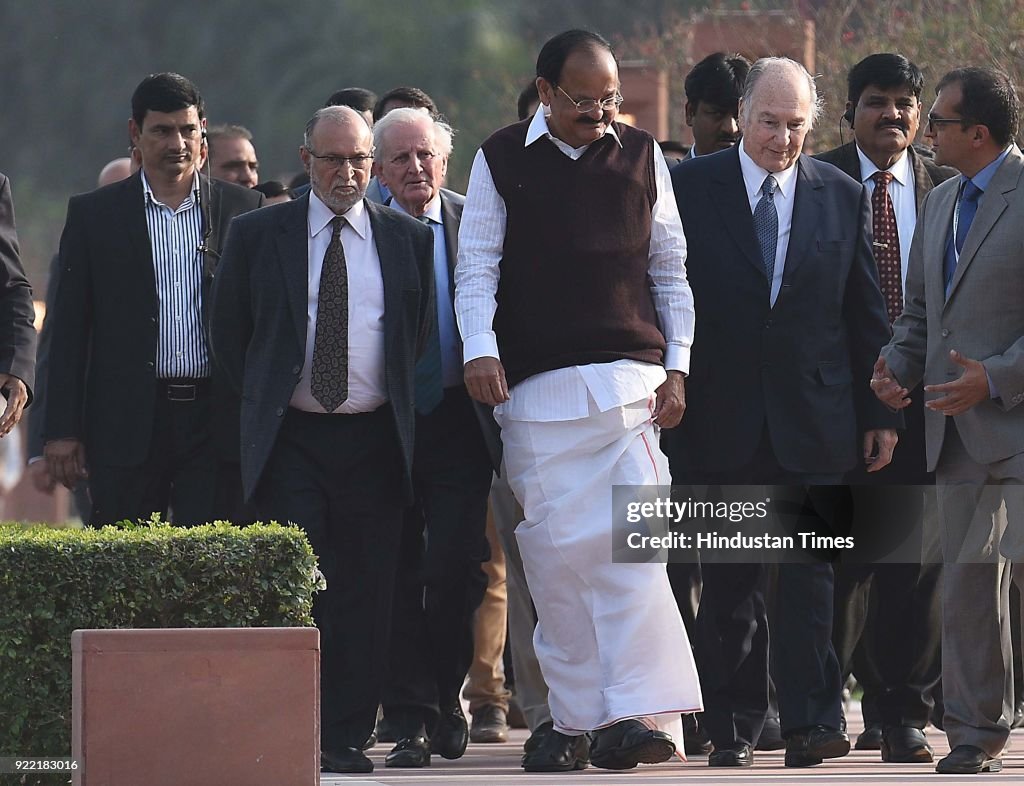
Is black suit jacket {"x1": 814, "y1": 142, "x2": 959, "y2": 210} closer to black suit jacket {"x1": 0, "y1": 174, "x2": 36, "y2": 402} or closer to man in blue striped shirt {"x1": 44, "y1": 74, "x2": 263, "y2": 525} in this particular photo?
man in blue striped shirt {"x1": 44, "y1": 74, "x2": 263, "y2": 525}

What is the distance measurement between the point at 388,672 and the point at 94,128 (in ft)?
124

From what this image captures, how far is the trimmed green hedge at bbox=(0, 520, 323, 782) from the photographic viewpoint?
7090mm

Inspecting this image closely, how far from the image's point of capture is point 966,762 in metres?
8.25

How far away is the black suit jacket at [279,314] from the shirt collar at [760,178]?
124 cm

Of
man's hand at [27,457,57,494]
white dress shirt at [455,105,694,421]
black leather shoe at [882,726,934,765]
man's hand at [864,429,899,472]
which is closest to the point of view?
white dress shirt at [455,105,694,421]

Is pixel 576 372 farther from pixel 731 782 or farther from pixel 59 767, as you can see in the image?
pixel 59 767

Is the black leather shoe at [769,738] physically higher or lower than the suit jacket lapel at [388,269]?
lower

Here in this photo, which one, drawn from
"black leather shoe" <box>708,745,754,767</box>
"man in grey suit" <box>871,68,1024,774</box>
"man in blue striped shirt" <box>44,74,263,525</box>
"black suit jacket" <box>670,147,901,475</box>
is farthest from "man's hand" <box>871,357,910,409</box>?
"man in blue striped shirt" <box>44,74,263,525</box>

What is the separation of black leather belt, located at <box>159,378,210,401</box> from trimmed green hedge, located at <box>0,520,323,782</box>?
6.60 feet

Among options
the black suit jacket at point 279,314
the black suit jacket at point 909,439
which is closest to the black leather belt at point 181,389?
the black suit jacket at point 279,314

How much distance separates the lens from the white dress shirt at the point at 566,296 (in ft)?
27.2

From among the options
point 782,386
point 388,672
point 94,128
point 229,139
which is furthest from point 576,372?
point 94,128

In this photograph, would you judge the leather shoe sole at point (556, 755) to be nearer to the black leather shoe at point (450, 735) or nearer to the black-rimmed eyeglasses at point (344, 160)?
the black leather shoe at point (450, 735)

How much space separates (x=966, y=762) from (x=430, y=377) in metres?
2.45
